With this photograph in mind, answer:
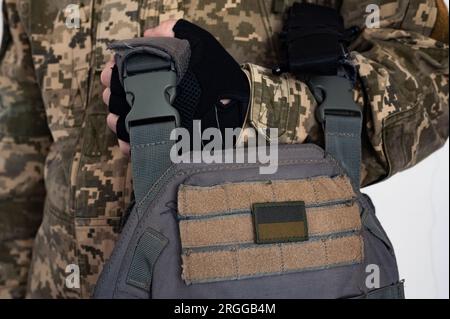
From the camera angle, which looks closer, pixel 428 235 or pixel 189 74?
pixel 189 74

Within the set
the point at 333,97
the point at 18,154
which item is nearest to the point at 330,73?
the point at 333,97

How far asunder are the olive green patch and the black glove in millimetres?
104

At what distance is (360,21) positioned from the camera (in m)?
0.65

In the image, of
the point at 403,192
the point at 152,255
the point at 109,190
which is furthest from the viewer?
the point at 403,192

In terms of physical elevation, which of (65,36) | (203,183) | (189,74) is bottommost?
(203,183)

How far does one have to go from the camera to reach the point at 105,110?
0.67 meters

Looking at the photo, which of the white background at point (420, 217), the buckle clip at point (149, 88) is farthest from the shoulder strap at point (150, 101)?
the white background at point (420, 217)

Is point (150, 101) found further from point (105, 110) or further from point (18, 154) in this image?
point (18, 154)

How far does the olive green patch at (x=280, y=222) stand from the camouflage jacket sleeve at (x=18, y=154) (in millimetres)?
448

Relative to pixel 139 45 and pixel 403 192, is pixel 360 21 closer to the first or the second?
pixel 139 45

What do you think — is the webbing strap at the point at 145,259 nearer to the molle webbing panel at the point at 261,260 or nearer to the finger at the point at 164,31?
the molle webbing panel at the point at 261,260

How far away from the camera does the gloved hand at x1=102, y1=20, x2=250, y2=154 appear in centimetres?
56
